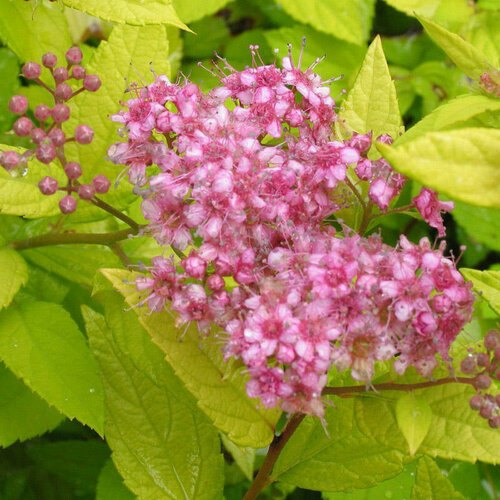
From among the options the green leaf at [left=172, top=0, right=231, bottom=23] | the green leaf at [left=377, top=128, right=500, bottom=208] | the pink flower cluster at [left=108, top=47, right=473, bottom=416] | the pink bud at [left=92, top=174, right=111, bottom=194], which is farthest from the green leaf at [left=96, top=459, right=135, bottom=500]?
the green leaf at [left=172, top=0, right=231, bottom=23]

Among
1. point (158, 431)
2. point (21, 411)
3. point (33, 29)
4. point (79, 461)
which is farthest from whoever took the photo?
point (79, 461)

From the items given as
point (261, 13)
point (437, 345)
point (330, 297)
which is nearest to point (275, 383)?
point (330, 297)

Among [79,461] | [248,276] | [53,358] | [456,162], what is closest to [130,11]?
[248,276]

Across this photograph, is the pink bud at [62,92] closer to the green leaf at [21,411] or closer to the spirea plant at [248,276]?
the spirea plant at [248,276]

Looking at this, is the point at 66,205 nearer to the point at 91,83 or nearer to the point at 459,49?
the point at 91,83

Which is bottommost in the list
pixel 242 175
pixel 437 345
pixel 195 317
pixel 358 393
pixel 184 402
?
pixel 184 402

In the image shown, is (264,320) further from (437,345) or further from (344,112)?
(344,112)

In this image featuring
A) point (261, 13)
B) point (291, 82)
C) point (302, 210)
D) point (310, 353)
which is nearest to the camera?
point (310, 353)
